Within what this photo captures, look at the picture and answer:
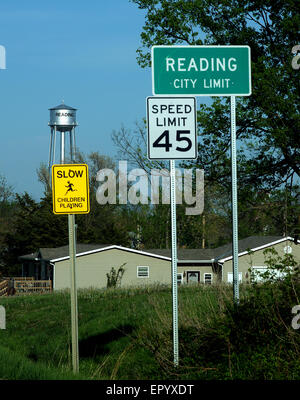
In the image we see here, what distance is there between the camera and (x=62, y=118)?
3686 inches

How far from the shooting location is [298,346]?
1037cm

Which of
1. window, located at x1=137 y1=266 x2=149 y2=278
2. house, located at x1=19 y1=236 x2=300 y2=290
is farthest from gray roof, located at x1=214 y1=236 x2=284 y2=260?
window, located at x1=137 y1=266 x2=149 y2=278

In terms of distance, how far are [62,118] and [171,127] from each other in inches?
3314

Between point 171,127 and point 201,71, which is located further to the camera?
point 201,71

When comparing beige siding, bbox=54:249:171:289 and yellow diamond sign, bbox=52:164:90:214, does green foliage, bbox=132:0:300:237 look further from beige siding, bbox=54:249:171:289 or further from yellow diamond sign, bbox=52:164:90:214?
beige siding, bbox=54:249:171:289

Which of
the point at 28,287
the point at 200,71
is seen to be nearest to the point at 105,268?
the point at 28,287

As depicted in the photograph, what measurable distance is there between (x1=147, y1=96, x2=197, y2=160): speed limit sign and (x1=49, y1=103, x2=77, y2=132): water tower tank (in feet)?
272

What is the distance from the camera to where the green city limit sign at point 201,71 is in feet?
35.5

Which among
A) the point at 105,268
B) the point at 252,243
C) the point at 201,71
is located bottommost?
the point at 105,268

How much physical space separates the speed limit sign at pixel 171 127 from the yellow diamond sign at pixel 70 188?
1939 millimetres

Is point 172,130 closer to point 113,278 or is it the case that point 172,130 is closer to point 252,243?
point 113,278

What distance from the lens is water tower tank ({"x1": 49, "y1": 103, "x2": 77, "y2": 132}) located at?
305ft

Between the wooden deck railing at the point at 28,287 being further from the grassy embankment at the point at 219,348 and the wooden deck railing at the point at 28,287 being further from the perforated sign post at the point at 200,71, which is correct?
the perforated sign post at the point at 200,71
